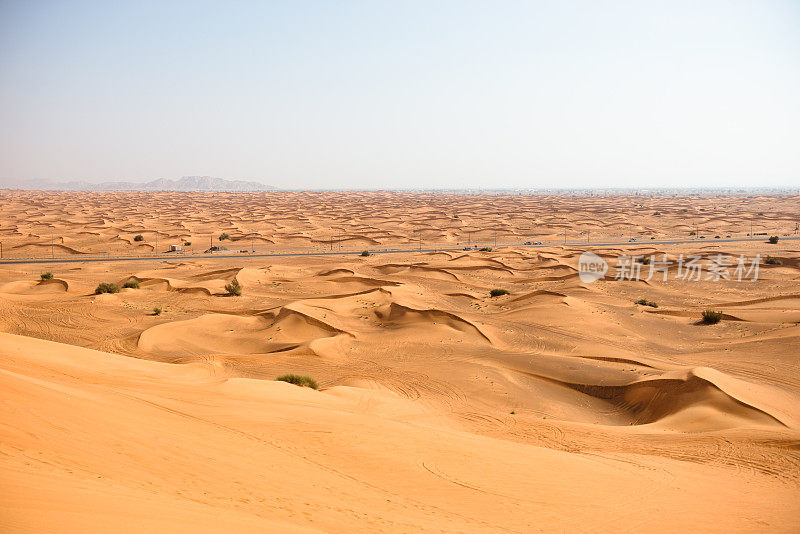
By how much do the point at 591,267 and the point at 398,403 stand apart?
39.3 metres

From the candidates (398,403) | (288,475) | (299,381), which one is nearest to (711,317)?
(398,403)

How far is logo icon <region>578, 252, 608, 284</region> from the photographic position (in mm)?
45509

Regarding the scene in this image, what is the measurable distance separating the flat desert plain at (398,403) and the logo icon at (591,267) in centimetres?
117

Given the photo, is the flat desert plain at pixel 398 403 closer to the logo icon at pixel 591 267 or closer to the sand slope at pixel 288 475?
the sand slope at pixel 288 475

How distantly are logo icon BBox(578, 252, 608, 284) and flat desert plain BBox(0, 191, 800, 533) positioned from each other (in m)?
1.17

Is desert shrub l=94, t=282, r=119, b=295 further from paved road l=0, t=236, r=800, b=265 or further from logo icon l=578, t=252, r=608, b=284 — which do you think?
logo icon l=578, t=252, r=608, b=284

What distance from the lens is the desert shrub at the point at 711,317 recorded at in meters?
29.9

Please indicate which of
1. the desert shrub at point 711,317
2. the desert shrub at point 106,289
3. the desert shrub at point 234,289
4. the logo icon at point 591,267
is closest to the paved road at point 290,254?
the logo icon at point 591,267

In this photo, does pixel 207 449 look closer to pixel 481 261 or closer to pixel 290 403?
pixel 290 403

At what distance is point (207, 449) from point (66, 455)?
89.6 inches

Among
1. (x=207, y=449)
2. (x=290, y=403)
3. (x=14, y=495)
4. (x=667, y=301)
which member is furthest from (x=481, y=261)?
(x=14, y=495)

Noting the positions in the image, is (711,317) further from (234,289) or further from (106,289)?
(106,289)

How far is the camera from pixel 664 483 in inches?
443

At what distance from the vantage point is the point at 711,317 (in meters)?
29.9
